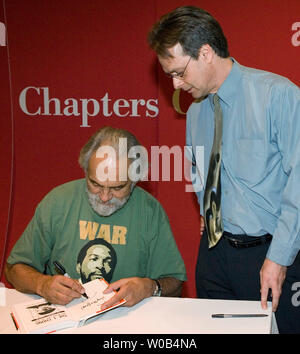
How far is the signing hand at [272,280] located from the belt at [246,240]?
184 millimetres

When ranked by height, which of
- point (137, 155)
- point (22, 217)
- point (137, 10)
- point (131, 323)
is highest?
point (137, 10)

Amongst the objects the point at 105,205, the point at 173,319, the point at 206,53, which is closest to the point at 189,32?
the point at 206,53

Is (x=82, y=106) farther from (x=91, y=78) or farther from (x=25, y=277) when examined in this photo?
(x=25, y=277)

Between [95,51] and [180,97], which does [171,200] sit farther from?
[95,51]

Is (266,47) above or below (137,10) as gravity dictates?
below

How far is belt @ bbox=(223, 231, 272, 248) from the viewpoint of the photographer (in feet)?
5.95

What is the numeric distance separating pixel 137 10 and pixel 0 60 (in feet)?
2.68

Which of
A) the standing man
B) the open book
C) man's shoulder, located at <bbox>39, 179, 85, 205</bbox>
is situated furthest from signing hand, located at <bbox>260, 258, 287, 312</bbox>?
man's shoulder, located at <bbox>39, 179, 85, 205</bbox>

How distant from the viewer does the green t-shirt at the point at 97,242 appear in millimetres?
1926

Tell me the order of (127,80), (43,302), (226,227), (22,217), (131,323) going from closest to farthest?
1. (131,323)
2. (43,302)
3. (226,227)
4. (127,80)
5. (22,217)

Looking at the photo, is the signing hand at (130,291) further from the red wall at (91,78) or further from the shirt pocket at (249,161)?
the red wall at (91,78)

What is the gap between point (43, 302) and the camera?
1.63m

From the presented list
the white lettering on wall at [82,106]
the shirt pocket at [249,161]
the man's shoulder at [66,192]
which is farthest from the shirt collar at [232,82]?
the white lettering on wall at [82,106]

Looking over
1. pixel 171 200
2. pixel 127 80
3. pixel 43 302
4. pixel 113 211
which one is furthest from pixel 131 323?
pixel 127 80
